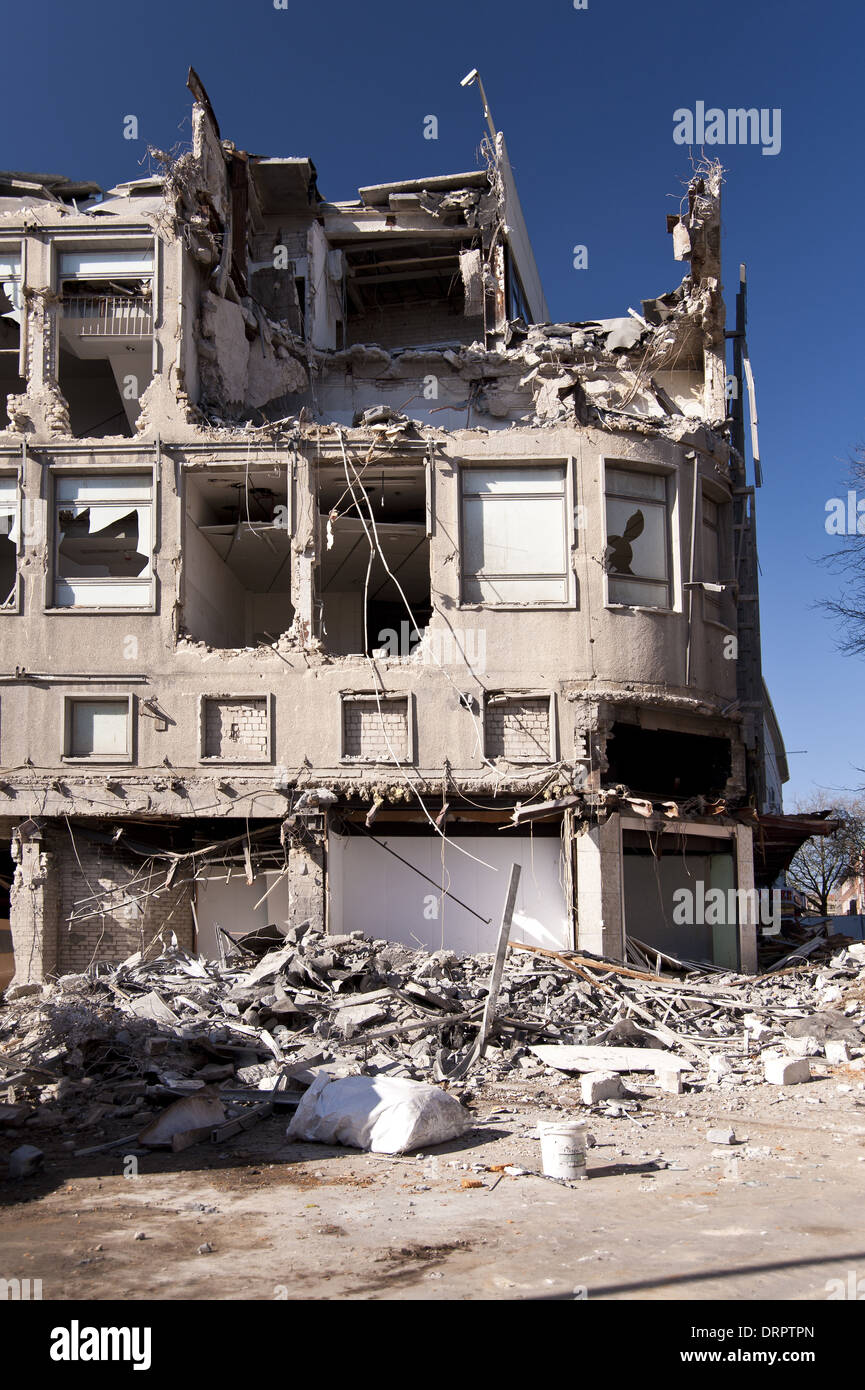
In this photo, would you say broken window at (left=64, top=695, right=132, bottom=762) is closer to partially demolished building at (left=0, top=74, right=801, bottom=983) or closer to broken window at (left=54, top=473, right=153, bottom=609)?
partially demolished building at (left=0, top=74, right=801, bottom=983)

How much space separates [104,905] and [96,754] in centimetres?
241

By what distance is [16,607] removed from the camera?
18703 mm

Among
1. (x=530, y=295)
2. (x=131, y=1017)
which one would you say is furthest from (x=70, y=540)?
(x=530, y=295)

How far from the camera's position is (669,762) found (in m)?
21.5

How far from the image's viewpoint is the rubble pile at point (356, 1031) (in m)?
10.2

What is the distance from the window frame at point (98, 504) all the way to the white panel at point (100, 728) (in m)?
1.52

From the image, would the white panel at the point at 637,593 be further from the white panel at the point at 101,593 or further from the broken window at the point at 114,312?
the broken window at the point at 114,312

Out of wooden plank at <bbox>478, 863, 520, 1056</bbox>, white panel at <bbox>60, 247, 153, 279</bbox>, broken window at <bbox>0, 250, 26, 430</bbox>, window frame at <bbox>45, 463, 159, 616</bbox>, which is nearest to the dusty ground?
wooden plank at <bbox>478, 863, 520, 1056</bbox>

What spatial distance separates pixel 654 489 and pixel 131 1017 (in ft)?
40.2

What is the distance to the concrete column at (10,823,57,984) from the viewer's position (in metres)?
17.7

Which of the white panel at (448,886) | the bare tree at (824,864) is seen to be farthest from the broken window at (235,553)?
the bare tree at (824,864)
